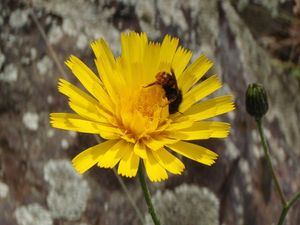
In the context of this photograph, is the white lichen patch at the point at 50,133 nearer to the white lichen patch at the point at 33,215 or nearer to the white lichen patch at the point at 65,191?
the white lichen patch at the point at 65,191

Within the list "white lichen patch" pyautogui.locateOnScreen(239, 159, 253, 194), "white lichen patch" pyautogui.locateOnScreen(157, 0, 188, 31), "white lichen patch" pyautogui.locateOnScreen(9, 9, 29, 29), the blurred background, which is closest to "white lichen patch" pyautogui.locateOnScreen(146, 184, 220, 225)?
the blurred background

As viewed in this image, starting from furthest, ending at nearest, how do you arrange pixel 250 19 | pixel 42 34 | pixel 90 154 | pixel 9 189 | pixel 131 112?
pixel 250 19 → pixel 42 34 → pixel 9 189 → pixel 131 112 → pixel 90 154

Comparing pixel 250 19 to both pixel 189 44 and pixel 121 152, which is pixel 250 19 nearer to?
pixel 189 44

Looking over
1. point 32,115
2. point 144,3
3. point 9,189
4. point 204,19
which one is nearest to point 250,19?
point 204,19

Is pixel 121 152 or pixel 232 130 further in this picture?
pixel 232 130

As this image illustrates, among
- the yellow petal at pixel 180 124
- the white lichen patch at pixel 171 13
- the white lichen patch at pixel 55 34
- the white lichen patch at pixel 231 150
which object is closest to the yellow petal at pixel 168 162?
the yellow petal at pixel 180 124

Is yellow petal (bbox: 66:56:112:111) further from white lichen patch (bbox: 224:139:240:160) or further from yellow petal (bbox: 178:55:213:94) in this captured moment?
white lichen patch (bbox: 224:139:240:160)

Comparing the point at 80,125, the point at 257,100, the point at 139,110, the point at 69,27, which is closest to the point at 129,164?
the point at 80,125
